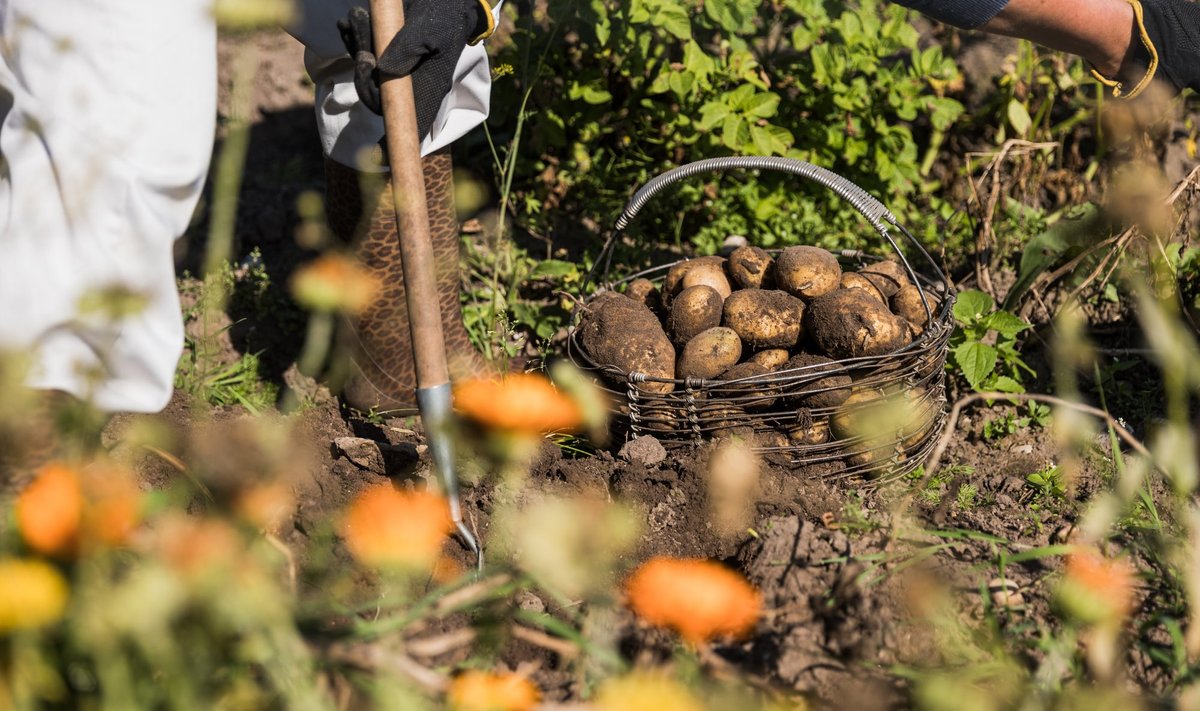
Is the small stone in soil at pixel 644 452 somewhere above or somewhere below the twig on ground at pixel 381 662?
below

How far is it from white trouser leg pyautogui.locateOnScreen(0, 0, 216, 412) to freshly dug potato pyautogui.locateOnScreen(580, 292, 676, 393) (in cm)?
102

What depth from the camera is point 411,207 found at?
196cm

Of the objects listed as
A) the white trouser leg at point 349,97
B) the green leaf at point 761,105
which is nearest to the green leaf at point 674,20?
the green leaf at point 761,105

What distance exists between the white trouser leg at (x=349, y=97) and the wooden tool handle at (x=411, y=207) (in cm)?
38

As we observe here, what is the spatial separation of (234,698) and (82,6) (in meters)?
1.00

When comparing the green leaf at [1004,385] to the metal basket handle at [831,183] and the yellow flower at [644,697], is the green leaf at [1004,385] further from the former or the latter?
the yellow flower at [644,697]

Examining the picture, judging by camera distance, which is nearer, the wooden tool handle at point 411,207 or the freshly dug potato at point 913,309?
the wooden tool handle at point 411,207

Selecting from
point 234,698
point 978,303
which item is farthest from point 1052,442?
point 234,698

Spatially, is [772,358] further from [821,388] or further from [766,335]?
[821,388]

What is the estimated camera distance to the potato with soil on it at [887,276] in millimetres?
2533

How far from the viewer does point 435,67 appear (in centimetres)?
221

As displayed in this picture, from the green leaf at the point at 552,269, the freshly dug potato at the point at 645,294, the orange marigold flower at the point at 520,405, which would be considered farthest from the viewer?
the green leaf at the point at 552,269

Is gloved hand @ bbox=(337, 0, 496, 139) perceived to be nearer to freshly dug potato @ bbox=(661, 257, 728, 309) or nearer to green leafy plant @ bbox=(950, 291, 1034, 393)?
freshly dug potato @ bbox=(661, 257, 728, 309)

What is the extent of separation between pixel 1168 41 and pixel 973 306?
75 cm
